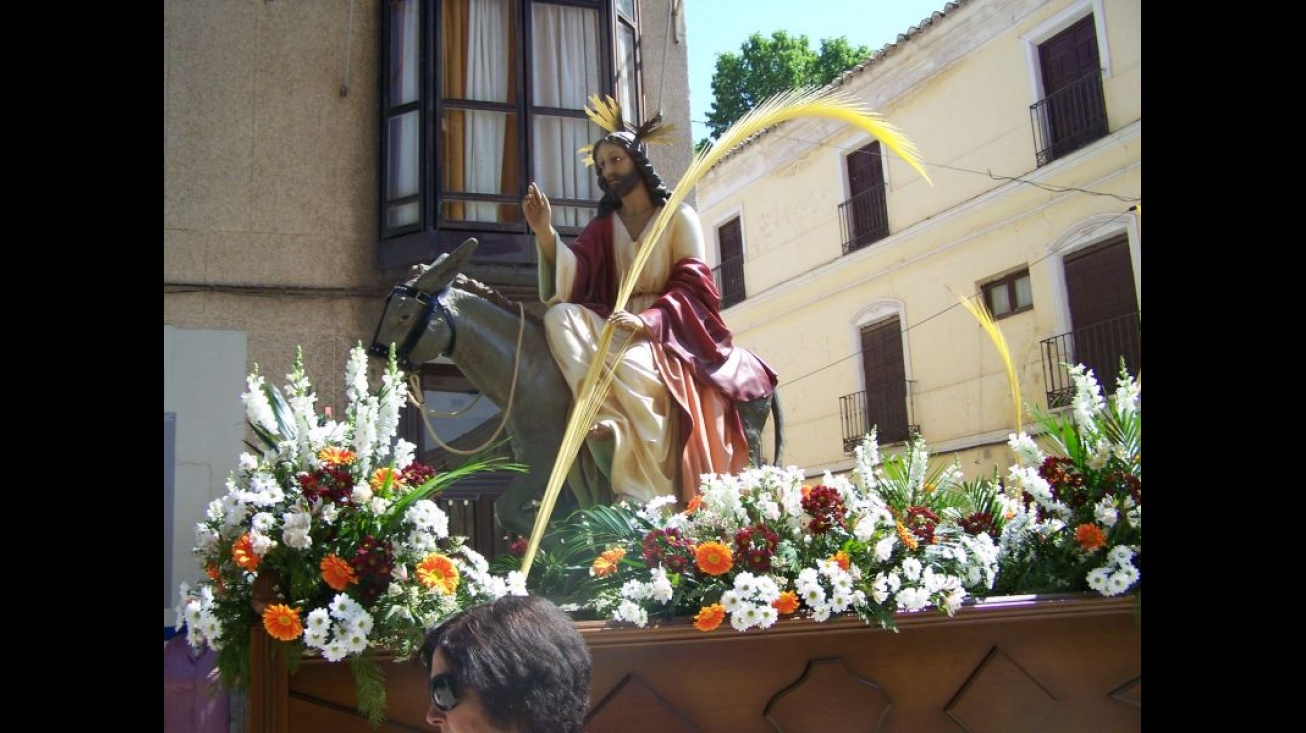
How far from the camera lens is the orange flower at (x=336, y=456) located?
3168 millimetres

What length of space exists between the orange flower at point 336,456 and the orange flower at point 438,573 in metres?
0.34

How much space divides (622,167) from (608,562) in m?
2.03

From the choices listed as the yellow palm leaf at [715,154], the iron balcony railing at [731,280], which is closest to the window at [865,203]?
the iron balcony railing at [731,280]

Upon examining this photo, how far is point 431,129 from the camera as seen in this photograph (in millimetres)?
7898

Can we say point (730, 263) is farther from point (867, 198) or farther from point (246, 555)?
point (246, 555)

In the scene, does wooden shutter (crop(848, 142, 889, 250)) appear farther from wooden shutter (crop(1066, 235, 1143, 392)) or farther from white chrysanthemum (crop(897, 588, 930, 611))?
white chrysanthemum (crop(897, 588, 930, 611))

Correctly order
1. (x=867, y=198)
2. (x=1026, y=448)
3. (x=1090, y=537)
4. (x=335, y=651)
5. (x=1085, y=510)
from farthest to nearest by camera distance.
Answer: (x=867, y=198) < (x=1026, y=448) < (x=1085, y=510) < (x=1090, y=537) < (x=335, y=651)

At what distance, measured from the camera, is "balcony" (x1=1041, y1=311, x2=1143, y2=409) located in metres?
11.3

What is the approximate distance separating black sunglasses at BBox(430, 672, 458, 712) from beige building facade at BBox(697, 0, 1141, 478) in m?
9.31

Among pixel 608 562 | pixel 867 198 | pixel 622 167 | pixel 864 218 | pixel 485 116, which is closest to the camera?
pixel 608 562

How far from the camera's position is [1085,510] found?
3.92m

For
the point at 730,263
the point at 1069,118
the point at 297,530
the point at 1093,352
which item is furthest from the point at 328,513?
the point at 730,263
